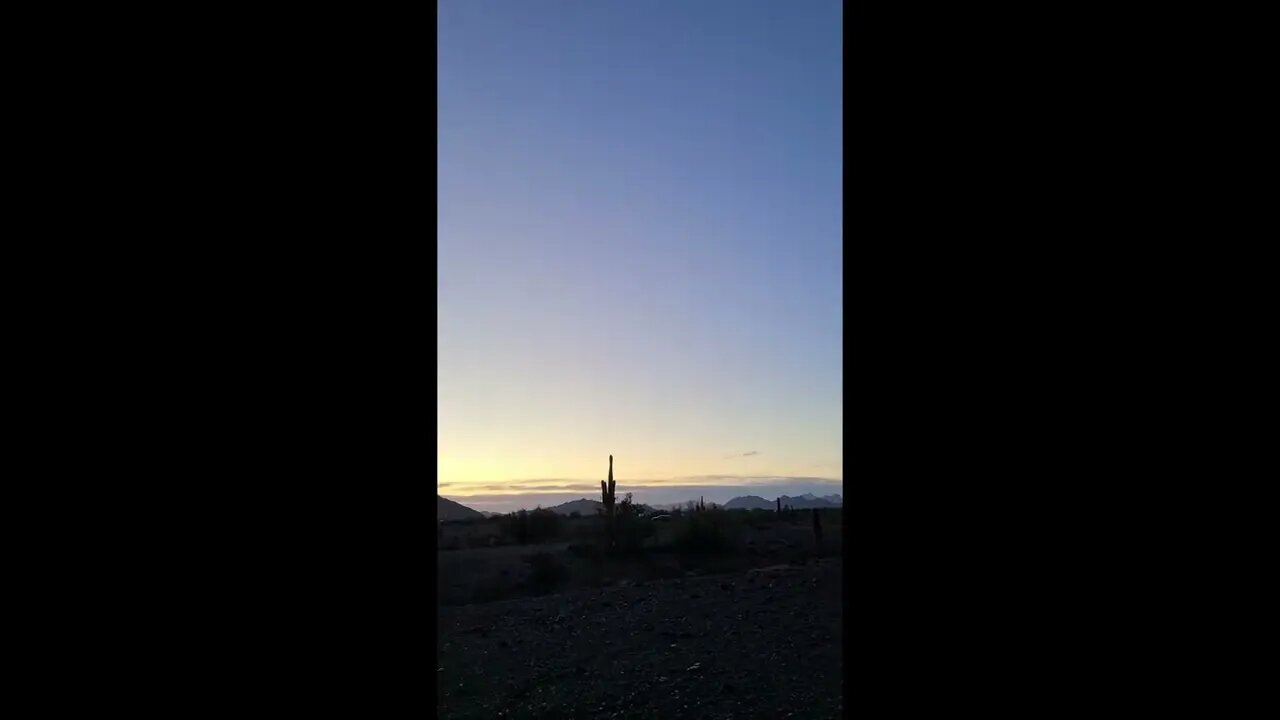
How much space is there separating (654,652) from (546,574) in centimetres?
526

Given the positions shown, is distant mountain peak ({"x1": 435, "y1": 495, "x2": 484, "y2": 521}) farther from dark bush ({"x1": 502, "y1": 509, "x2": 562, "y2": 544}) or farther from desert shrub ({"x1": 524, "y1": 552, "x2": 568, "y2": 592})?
desert shrub ({"x1": 524, "y1": 552, "x2": 568, "y2": 592})

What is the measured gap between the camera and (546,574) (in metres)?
13.2

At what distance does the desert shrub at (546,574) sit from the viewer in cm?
1298

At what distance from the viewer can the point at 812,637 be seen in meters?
8.41

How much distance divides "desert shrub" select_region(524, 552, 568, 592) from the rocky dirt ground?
116 cm

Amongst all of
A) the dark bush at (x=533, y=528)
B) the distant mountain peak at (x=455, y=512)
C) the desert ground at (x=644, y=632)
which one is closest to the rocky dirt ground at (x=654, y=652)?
the desert ground at (x=644, y=632)

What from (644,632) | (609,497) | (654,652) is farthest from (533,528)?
(654,652)

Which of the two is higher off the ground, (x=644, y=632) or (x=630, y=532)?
(x=630, y=532)

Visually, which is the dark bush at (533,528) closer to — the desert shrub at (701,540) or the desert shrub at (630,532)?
the desert shrub at (630,532)

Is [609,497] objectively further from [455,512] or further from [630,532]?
[455,512]
